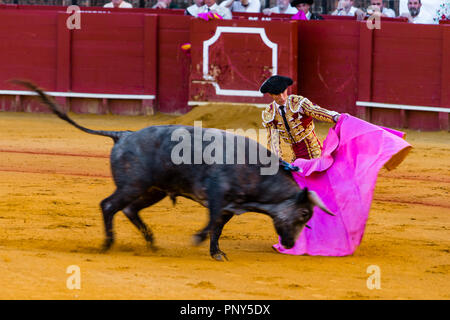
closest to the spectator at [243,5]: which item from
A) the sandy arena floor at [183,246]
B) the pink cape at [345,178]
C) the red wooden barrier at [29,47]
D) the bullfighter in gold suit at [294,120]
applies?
the red wooden barrier at [29,47]

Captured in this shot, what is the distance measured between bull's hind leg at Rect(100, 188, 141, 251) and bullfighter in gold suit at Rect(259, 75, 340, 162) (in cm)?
96

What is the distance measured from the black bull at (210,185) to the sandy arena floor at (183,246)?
21 cm

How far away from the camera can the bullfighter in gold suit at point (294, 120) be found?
494cm

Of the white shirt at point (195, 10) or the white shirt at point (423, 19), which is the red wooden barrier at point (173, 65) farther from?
the white shirt at point (423, 19)

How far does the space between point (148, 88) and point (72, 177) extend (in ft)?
11.2

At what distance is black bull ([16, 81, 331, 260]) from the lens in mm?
4312

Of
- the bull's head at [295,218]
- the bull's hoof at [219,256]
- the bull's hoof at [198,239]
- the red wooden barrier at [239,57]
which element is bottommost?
the bull's hoof at [219,256]

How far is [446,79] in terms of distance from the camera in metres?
8.85

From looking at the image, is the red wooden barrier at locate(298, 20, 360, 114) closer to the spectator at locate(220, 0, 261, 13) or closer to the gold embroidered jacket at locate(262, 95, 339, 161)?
the spectator at locate(220, 0, 261, 13)

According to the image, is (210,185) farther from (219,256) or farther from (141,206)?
(141,206)

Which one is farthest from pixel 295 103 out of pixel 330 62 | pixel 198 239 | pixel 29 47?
pixel 29 47

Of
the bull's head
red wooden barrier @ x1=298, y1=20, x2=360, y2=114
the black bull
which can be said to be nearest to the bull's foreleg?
the black bull

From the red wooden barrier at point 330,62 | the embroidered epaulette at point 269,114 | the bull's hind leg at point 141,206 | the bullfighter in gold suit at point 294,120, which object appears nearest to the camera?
→ the bull's hind leg at point 141,206

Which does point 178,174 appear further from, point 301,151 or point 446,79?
point 446,79
